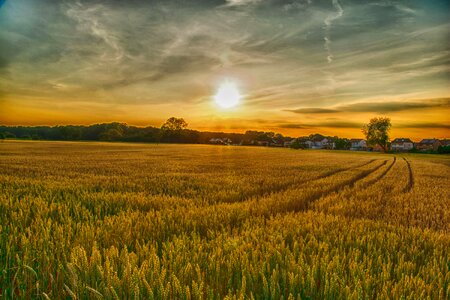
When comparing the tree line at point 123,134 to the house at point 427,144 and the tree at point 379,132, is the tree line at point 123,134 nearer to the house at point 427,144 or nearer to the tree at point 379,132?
the tree at point 379,132

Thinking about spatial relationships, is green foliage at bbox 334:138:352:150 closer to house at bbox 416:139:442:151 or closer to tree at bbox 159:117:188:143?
house at bbox 416:139:442:151

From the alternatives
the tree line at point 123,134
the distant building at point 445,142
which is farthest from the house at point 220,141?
the distant building at point 445,142

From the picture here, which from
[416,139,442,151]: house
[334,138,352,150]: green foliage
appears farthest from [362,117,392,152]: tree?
[416,139,442,151]: house

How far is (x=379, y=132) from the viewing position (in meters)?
140

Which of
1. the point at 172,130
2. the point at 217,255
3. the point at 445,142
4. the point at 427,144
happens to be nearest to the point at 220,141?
the point at 172,130

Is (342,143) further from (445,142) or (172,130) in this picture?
(172,130)

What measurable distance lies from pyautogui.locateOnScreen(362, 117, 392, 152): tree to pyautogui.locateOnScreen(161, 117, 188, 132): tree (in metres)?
93.0

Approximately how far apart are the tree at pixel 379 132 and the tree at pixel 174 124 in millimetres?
93002

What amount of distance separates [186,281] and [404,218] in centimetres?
625

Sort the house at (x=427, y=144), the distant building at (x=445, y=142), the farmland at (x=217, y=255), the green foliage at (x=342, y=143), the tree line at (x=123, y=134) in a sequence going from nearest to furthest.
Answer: the farmland at (x=217, y=255) < the tree line at (x=123, y=134) < the green foliage at (x=342, y=143) < the distant building at (x=445, y=142) < the house at (x=427, y=144)

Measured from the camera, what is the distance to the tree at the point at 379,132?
456ft

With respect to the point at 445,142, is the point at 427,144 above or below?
below

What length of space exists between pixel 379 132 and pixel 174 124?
101720mm

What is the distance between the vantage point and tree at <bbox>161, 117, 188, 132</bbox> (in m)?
152
